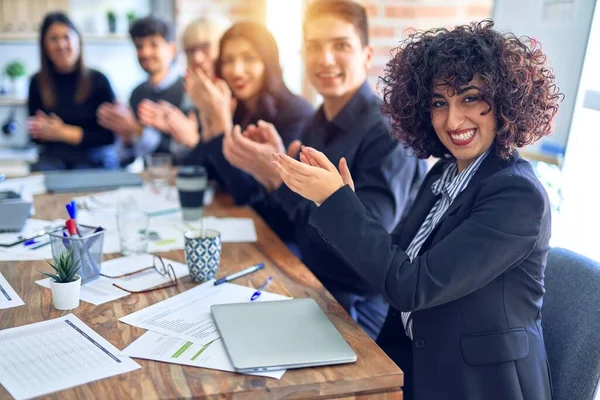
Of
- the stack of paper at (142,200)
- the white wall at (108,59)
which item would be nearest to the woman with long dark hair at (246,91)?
the stack of paper at (142,200)

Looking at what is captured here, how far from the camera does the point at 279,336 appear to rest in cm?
107

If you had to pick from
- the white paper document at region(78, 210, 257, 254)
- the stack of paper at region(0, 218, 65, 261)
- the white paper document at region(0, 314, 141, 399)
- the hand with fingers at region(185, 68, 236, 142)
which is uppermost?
the hand with fingers at region(185, 68, 236, 142)

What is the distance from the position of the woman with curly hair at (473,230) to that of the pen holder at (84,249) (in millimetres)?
458

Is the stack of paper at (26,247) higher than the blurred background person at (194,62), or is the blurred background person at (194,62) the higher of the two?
the blurred background person at (194,62)

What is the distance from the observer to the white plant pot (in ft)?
3.82

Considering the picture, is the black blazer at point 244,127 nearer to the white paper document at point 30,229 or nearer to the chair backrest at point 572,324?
the white paper document at point 30,229

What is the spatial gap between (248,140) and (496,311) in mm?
932

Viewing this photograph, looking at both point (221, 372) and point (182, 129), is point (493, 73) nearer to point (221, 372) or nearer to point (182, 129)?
point (221, 372)

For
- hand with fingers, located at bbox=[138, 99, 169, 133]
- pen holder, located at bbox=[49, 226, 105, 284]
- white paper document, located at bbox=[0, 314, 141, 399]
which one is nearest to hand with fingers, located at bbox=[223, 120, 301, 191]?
pen holder, located at bbox=[49, 226, 105, 284]

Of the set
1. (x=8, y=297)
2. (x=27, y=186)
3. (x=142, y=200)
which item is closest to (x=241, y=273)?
(x=8, y=297)

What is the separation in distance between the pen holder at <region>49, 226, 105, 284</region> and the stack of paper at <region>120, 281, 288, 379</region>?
0.22m

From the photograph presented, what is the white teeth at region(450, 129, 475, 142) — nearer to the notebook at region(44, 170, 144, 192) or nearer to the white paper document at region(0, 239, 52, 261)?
the white paper document at region(0, 239, 52, 261)

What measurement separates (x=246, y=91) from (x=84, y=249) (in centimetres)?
116

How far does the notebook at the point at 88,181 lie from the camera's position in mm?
2146
